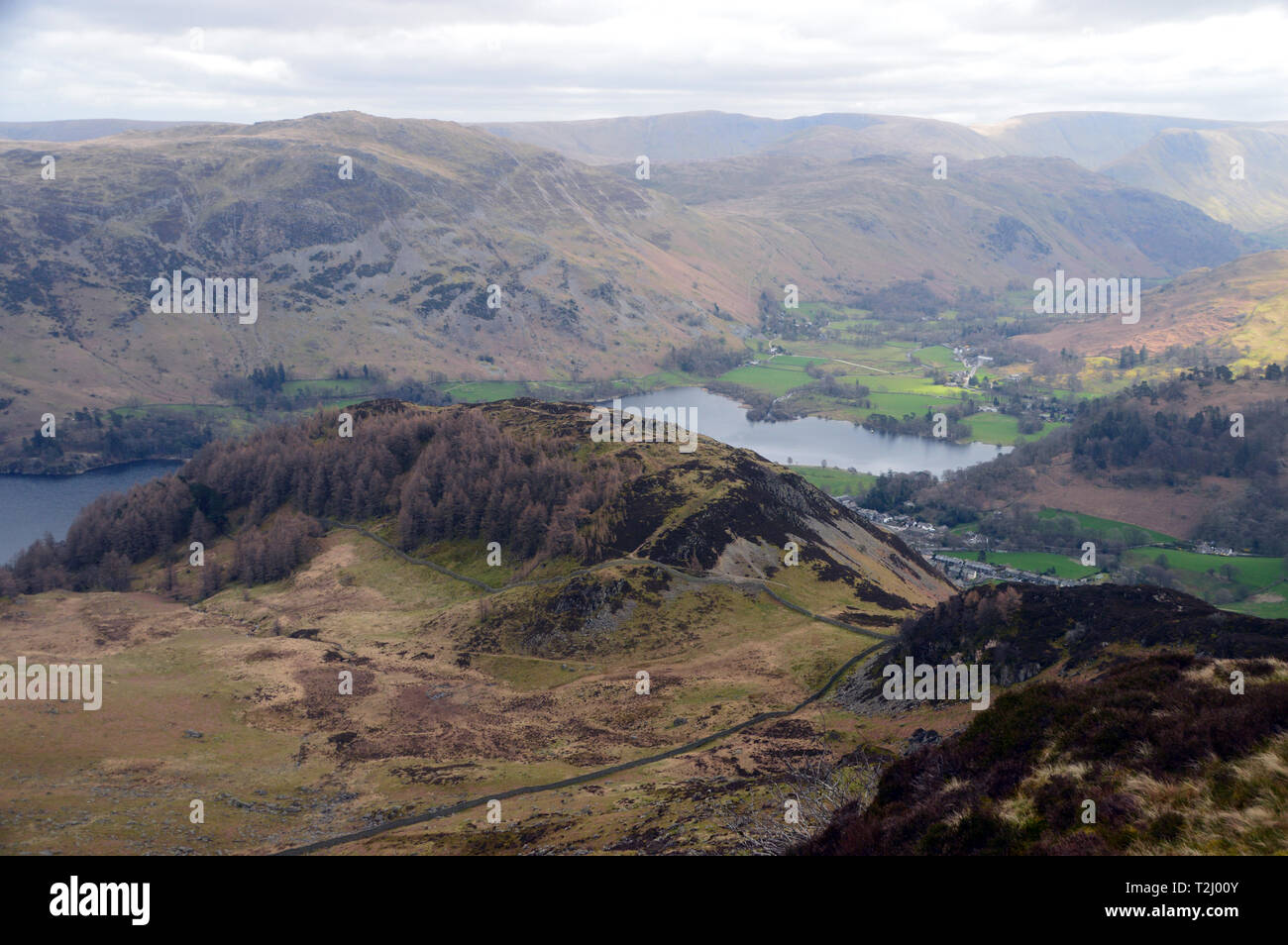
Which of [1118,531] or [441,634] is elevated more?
[441,634]

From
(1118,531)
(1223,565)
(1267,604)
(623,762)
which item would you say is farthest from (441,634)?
(1118,531)

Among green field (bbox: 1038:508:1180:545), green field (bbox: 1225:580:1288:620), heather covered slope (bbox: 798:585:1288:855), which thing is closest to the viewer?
heather covered slope (bbox: 798:585:1288:855)

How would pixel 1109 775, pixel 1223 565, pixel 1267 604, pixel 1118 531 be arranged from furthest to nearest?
pixel 1118 531 < pixel 1223 565 < pixel 1267 604 < pixel 1109 775

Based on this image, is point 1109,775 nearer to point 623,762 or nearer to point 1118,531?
point 623,762

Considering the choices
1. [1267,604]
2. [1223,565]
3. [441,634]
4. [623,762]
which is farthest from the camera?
[1223,565]

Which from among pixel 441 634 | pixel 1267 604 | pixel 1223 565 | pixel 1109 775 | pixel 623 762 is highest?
pixel 1109 775

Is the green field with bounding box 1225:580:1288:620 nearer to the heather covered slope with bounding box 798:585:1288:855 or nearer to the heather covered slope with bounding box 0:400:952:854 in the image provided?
the heather covered slope with bounding box 0:400:952:854

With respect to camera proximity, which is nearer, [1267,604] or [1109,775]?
[1109,775]

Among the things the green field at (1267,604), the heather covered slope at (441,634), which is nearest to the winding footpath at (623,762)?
the heather covered slope at (441,634)

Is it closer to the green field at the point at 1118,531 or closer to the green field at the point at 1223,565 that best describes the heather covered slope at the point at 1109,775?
the green field at the point at 1223,565

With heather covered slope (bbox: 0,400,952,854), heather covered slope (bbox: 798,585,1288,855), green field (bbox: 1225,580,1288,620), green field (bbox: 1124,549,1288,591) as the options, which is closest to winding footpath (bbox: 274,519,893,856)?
heather covered slope (bbox: 0,400,952,854)
